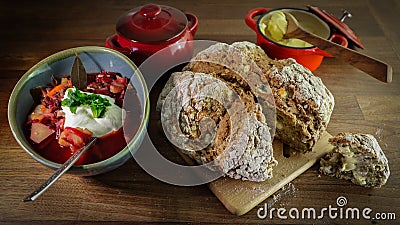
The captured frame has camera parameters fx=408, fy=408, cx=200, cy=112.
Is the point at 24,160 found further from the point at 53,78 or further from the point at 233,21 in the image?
the point at 233,21

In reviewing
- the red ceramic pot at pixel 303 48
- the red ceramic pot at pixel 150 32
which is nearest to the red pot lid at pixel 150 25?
the red ceramic pot at pixel 150 32

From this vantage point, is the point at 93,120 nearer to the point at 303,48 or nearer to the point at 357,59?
the point at 303,48

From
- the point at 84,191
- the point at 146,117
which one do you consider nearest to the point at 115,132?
the point at 146,117

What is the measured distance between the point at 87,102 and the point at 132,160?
0.30 metres

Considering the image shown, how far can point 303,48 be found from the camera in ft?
6.06

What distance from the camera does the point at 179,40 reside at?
1.84 meters

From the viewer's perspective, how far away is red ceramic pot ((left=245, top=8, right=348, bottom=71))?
6.09 ft

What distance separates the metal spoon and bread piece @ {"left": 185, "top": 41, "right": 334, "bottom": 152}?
0.19 m

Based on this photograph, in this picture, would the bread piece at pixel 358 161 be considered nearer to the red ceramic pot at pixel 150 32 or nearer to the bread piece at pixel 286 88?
the bread piece at pixel 286 88

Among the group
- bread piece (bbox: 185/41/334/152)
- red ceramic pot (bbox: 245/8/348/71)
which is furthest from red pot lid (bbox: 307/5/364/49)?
bread piece (bbox: 185/41/334/152)

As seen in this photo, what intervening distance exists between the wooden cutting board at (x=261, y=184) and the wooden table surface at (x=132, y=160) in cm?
4

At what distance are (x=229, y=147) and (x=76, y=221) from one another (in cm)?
62

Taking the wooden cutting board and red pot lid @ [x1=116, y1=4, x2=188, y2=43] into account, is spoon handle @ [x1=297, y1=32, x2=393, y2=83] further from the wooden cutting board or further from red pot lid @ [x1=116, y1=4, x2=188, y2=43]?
red pot lid @ [x1=116, y1=4, x2=188, y2=43]

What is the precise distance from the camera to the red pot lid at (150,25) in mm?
1805
